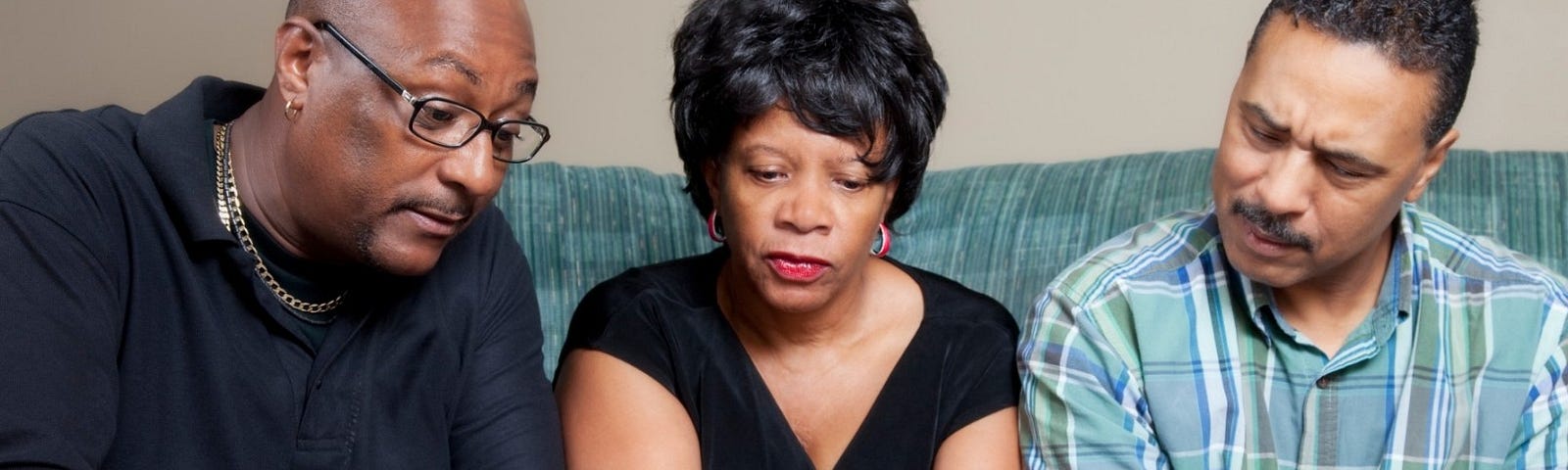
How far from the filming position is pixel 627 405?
1.78 meters

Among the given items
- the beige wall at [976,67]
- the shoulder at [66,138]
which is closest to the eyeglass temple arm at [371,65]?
the shoulder at [66,138]

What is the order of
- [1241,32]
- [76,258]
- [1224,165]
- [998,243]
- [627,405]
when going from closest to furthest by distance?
[76,258] → [1224,165] → [627,405] → [998,243] → [1241,32]

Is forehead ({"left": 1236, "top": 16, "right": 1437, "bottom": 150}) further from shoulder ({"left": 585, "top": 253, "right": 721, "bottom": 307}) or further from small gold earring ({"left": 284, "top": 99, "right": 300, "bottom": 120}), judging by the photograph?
small gold earring ({"left": 284, "top": 99, "right": 300, "bottom": 120})

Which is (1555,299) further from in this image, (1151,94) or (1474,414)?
(1151,94)

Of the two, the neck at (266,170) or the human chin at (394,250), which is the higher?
the neck at (266,170)

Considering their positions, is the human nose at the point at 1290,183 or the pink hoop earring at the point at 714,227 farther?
the pink hoop earring at the point at 714,227

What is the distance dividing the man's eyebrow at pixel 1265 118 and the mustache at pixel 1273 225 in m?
0.08

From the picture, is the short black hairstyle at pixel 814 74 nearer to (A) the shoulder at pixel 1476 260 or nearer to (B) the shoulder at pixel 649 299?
(B) the shoulder at pixel 649 299

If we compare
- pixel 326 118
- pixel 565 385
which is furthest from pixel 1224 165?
pixel 326 118

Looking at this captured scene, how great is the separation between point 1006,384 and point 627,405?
1.47 feet

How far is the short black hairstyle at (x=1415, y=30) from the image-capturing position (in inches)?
61.6

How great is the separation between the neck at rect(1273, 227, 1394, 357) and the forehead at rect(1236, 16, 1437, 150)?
212 mm

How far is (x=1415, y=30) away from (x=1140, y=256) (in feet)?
1.26

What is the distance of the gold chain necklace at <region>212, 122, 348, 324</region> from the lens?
155 cm
